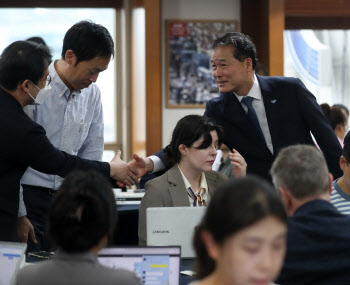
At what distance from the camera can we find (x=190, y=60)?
659 cm

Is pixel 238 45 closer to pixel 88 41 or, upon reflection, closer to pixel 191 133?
pixel 191 133

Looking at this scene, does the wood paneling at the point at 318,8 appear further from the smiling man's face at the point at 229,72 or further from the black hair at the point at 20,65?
the black hair at the point at 20,65

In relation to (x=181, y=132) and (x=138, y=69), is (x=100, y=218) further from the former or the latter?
(x=138, y=69)

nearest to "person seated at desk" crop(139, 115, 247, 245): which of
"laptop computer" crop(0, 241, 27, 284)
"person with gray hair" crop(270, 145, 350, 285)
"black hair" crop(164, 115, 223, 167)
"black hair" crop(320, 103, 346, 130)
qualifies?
"black hair" crop(164, 115, 223, 167)

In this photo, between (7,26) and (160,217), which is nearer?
(160,217)

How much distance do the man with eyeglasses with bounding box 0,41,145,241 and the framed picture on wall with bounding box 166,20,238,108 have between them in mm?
3650

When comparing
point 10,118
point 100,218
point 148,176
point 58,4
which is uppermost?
point 58,4

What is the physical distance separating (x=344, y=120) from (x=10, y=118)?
3829mm

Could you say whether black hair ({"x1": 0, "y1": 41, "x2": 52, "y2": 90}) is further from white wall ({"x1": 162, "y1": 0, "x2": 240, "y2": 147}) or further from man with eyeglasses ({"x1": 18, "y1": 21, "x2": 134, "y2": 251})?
white wall ({"x1": 162, "y1": 0, "x2": 240, "y2": 147})

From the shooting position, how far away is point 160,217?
2.61m

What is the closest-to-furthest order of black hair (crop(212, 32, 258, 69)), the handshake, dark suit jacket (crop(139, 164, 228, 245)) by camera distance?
dark suit jacket (crop(139, 164, 228, 245)) → the handshake → black hair (crop(212, 32, 258, 69))

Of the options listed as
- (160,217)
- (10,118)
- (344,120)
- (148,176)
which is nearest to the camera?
(160,217)

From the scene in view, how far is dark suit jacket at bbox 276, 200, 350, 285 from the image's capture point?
193cm

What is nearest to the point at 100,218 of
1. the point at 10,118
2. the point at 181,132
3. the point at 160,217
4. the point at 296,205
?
the point at 296,205
